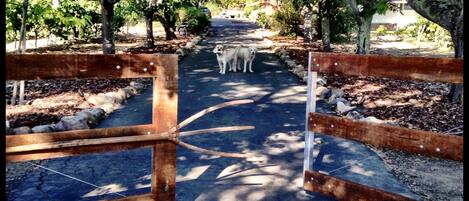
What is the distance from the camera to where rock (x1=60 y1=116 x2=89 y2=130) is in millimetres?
6664

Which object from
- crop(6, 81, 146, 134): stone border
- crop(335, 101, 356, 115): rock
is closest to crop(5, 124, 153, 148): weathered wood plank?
crop(6, 81, 146, 134): stone border

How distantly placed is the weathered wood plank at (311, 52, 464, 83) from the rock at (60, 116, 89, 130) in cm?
375

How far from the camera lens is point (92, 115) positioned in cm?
738

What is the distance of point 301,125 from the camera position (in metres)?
7.64

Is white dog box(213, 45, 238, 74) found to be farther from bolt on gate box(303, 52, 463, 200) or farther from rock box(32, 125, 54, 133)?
bolt on gate box(303, 52, 463, 200)

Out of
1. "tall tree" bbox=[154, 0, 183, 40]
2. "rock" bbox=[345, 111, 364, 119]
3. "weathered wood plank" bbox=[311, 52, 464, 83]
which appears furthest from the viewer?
"tall tree" bbox=[154, 0, 183, 40]

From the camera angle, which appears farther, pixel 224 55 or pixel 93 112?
pixel 224 55

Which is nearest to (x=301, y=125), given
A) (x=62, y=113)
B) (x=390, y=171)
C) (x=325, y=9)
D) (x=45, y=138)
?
(x=390, y=171)

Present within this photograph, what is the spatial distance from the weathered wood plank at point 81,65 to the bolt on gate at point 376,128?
5.30 ft

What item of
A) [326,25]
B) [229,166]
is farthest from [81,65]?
[326,25]

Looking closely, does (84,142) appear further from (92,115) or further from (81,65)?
(92,115)

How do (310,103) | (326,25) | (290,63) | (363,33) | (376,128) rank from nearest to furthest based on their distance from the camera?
(376,128) → (310,103) → (363,33) → (290,63) → (326,25)

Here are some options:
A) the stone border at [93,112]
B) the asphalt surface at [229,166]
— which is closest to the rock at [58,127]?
the stone border at [93,112]

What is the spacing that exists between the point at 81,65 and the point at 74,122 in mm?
3891
